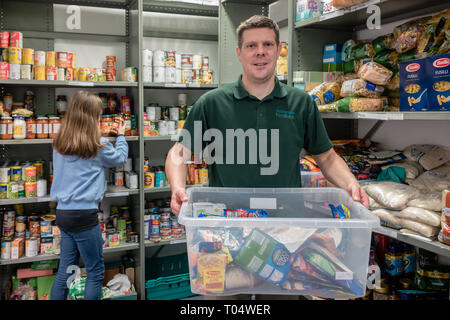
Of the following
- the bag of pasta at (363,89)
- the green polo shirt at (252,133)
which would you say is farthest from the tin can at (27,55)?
the bag of pasta at (363,89)

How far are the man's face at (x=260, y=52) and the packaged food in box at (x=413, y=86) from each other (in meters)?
0.75

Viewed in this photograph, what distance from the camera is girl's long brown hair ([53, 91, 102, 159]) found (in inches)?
117

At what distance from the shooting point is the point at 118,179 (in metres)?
3.85

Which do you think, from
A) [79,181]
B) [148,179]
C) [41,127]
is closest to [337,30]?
[148,179]

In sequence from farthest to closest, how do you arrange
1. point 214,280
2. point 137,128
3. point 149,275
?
point 149,275, point 137,128, point 214,280

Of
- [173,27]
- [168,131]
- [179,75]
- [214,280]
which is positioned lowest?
[214,280]

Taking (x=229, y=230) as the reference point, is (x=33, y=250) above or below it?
below

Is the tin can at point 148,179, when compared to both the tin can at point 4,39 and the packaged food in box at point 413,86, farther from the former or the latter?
the packaged food in box at point 413,86

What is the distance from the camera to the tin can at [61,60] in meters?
3.46

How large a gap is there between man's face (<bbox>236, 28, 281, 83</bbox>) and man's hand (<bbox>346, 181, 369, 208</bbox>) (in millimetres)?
661

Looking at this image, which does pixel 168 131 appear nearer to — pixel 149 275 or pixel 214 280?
pixel 149 275

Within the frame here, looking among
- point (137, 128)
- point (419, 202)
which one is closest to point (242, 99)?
point (419, 202)

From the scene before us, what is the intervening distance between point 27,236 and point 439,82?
3293 millimetres

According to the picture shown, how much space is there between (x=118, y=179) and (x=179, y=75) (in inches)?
45.0
